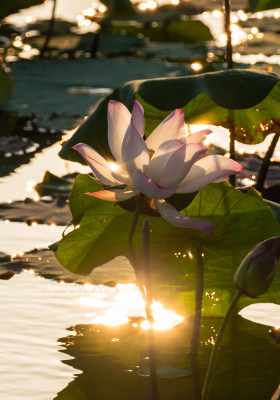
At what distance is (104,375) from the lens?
1820mm

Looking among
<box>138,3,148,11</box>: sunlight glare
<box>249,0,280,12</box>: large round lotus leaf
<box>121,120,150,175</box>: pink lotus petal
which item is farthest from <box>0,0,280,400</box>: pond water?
<box>138,3,148,11</box>: sunlight glare

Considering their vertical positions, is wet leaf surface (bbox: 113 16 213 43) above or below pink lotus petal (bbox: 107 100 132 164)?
above

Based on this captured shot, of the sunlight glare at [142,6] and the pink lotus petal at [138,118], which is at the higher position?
the sunlight glare at [142,6]

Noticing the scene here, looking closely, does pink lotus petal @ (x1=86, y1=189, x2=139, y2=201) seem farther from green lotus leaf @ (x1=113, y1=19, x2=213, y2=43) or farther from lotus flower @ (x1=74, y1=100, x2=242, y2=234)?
green lotus leaf @ (x1=113, y1=19, x2=213, y2=43)

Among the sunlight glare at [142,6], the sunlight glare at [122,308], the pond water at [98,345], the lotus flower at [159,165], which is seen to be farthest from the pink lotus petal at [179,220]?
the sunlight glare at [142,6]

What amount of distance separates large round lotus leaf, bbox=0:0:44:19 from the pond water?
3.02 m

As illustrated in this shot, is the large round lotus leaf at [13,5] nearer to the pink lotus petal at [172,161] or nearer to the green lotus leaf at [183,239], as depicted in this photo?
the green lotus leaf at [183,239]

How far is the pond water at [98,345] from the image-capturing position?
69.2 inches

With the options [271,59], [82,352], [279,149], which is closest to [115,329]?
[82,352]

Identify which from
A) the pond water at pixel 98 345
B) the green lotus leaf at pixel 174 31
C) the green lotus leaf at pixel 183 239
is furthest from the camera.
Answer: the green lotus leaf at pixel 174 31

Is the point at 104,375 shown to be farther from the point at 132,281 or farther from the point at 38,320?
the point at 132,281

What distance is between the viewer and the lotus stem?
1.78 meters

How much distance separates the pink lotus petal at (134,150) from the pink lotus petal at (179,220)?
75 millimetres

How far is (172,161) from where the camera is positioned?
1.46m
